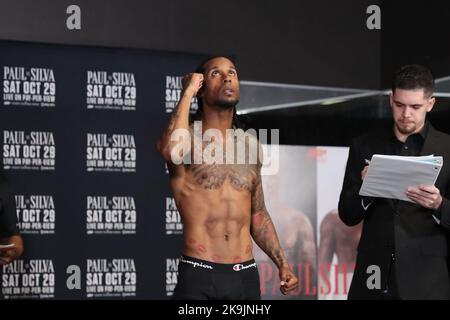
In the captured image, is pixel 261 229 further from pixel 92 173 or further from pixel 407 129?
pixel 92 173

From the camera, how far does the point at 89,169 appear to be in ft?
17.4

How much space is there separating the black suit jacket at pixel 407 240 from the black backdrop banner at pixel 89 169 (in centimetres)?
216

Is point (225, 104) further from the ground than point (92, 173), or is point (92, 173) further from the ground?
point (225, 104)

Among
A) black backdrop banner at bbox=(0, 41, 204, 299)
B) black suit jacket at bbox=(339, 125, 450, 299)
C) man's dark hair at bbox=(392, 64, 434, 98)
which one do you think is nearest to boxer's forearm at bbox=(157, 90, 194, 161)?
black suit jacket at bbox=(339, 125, 450, 299)

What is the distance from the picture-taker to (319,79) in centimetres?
600

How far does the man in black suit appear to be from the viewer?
3.37 metres

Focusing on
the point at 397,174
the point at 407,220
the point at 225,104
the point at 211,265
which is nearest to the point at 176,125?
the point at 225,104

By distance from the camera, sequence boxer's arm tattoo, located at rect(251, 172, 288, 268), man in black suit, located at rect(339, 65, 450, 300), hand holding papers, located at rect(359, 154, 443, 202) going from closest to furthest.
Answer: hand holding papers, located at rect(359, 154, 443, 202) → man in black suit, located at rect(339, 65, 450, 300) → boxer's arm tattoo, located at rect(251, 172, 288, 268)

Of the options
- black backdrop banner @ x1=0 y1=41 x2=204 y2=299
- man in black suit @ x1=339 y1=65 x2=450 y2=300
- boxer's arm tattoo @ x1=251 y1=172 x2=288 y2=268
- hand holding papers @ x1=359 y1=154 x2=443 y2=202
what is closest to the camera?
hand holding papers @ x1=359 y1=154 x2=443 y2=202

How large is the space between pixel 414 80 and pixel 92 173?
100 inches

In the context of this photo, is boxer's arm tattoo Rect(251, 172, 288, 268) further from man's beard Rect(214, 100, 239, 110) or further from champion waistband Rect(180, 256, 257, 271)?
man's beard Rect(214, 100, 239, 110)

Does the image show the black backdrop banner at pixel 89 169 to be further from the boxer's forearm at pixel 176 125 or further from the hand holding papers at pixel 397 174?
the hand holding papers at pixel 397 174

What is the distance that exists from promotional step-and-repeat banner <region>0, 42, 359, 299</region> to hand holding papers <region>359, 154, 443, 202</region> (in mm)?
2321

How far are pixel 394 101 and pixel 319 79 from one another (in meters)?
2.55
